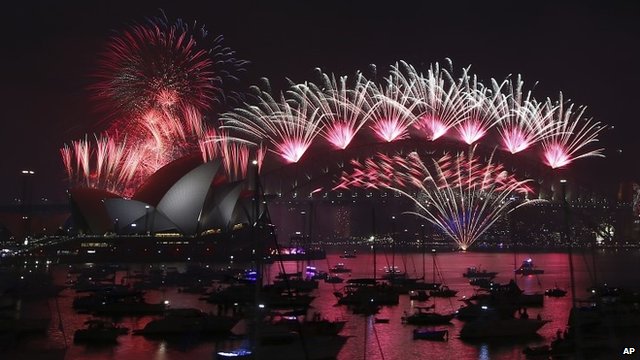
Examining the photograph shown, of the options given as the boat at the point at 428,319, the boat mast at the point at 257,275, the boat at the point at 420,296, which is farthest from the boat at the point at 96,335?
the boat at the point at 420,296

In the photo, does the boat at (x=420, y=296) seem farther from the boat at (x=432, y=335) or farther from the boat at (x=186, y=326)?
the boat at (x=186, y=326)

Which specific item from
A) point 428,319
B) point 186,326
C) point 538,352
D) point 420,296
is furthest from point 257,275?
point 420,296

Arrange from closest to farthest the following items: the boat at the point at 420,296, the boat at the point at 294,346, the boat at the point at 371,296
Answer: the boat at the point at 294,346 < the boat at the point at 371,296 < the boat at the point at 420,296

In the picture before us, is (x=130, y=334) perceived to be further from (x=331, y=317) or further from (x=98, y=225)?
(x=98, y=225)

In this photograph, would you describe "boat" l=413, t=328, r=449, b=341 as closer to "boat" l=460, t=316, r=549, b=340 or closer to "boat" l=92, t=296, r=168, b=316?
"boat" l=460, t=316, r=549, b=340

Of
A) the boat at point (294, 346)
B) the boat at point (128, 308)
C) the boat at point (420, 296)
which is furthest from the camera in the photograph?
the boat at point (420, 296)

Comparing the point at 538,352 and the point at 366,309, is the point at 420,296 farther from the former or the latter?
the point at 538,352
